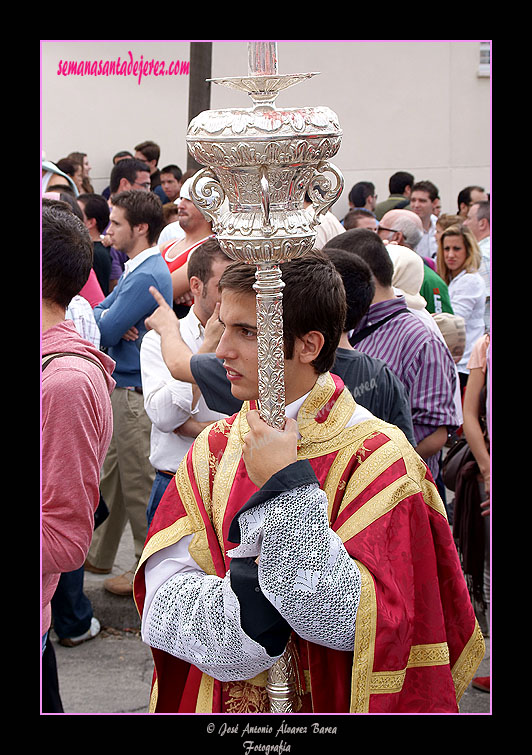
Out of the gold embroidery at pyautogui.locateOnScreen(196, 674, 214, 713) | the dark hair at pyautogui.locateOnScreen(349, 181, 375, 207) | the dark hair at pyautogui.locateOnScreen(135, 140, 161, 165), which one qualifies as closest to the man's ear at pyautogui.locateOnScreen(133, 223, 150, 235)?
the gold embroidery at pyautogui.locateOnScreen(196, 674, 214, 713)

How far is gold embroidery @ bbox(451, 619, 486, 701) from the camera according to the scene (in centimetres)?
239

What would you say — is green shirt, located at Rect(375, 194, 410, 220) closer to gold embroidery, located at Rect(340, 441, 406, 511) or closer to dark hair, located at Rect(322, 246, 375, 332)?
dark hair, located at Rect(322, 246, 375, 332)

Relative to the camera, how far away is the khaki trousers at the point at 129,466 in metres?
5.35

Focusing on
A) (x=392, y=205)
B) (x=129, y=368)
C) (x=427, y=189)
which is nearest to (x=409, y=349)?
(x=129, y=368)

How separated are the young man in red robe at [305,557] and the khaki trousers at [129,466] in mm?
2934

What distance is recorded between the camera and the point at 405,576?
7.13 feet

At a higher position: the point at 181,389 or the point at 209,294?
the point at 209,294

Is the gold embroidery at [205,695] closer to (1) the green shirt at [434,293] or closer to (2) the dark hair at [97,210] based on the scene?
(1) the green shirt at [434,293]

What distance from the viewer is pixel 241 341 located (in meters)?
2.20

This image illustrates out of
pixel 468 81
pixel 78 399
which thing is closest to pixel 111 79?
pixel 468 81

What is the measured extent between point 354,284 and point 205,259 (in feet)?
2.10

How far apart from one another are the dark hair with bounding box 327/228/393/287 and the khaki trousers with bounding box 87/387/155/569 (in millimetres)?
1588

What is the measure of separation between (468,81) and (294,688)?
575 inches

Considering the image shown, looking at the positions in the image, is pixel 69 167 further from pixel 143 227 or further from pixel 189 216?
pixel 189 216
